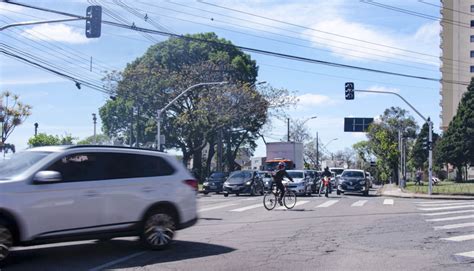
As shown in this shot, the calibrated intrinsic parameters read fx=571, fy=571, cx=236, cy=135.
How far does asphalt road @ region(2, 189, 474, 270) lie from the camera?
949 cm

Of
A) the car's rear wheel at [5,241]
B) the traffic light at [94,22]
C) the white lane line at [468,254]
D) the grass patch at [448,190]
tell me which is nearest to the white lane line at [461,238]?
the white lane line at [468,254]

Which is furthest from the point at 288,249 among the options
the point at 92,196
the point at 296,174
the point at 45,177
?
the point at 296,174

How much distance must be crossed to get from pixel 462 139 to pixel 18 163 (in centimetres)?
5991

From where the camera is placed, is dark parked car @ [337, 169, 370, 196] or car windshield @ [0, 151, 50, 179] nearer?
car windshield @ [0, 151, 50, 179]

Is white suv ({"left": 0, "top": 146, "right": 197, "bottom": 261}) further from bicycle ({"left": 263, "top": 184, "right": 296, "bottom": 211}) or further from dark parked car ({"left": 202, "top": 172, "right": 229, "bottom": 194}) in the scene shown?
dark parked car ({"left": 202, "top": 172, "right": 229, "bottom": 194})

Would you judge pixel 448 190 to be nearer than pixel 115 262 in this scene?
No

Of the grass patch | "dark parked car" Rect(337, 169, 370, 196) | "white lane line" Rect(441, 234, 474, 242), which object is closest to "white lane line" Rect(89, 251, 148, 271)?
"white lane line" Rect(441, 234, 474, 242)

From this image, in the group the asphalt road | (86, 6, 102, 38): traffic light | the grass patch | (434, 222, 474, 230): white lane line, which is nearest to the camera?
the asphalt road

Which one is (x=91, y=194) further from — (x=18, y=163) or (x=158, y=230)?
(x=158, y=230)

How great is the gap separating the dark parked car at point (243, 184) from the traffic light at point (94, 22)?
1639 cm

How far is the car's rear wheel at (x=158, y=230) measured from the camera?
34.5 ft

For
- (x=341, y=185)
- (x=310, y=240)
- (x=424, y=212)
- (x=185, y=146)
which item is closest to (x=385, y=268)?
(x=310, y=240)

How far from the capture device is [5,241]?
8695 millimetres

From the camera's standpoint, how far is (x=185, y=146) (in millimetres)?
56156
